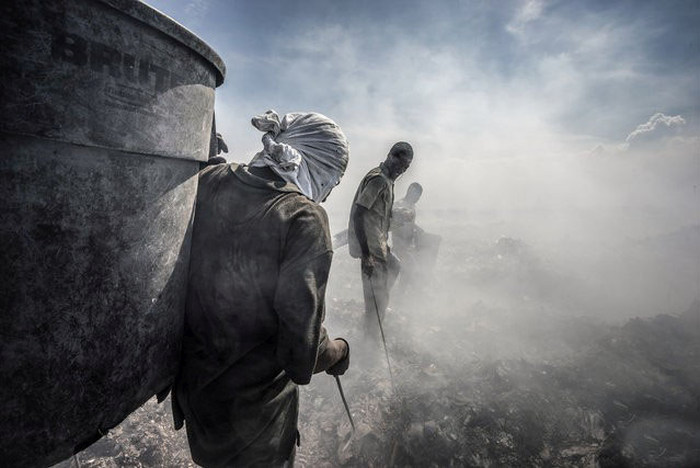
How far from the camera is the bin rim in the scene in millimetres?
682

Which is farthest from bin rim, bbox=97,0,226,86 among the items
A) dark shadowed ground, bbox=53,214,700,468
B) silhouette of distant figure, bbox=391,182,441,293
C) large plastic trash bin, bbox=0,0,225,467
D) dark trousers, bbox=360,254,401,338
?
silhouette of distant figure, bbox=391,182,441,293

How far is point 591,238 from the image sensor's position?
632 inches

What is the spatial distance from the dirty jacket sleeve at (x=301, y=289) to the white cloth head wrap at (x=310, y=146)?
222 mm

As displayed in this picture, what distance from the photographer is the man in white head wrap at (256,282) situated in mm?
1278

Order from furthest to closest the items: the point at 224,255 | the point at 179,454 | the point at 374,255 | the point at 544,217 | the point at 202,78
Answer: the point at 544,217
the point at 374,255
the point at 179,454
the point at 224,255
the point at 202,78

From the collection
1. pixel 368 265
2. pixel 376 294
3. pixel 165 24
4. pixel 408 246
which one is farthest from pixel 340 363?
pixel 408 246

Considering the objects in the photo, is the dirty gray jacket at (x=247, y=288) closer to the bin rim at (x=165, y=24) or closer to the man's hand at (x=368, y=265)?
the bin rim at (x=165, y=24)

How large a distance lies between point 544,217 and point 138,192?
26.7 metres

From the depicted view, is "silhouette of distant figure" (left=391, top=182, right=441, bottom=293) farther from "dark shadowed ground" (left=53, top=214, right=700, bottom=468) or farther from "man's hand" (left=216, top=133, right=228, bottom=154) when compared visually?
"man's hand" (left=216, top=133, right=228, bottom=154)

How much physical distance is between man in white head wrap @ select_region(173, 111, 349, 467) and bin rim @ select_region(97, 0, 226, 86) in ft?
1.58

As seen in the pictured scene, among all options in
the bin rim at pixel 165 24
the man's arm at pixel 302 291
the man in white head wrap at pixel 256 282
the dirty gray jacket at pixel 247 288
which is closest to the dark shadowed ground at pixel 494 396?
the man in white head wrap at pixel 256 282

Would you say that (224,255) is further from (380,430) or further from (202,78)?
(380,430)

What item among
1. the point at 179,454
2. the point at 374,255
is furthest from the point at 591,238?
the point at 179,454

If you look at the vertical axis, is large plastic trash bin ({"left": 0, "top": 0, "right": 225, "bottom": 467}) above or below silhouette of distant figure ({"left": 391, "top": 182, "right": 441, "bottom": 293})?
above
